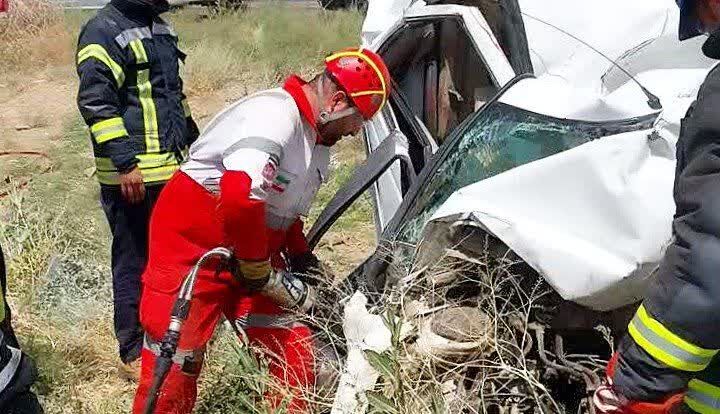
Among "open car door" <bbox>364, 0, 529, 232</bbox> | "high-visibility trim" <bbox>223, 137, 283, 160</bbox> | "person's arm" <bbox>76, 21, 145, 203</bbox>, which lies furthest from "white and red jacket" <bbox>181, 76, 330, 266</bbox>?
"person's arm" <bbox>76, 21, 145, 203</bbox>

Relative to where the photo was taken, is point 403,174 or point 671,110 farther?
point 403,174

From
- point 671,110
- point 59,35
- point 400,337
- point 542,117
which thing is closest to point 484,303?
point 400,337

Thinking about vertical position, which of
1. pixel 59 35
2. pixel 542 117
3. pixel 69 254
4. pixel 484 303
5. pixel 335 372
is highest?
pixel 542 117

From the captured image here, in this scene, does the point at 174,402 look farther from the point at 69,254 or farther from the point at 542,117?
the point at 69,254

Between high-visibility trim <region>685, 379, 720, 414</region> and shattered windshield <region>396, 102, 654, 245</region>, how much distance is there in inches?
29.3

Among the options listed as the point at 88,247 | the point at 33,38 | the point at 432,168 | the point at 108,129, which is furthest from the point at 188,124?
the point at 33,38

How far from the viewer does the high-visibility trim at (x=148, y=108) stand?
153 inches

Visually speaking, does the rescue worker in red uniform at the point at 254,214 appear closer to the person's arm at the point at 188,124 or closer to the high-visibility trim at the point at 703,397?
the person's arm at the point at 188,124

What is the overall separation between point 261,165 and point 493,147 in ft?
2.36

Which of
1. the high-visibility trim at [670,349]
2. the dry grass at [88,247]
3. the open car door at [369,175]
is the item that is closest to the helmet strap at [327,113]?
the open car door at [369,175]

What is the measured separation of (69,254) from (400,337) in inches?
115

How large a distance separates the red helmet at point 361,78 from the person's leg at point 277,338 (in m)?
0.79

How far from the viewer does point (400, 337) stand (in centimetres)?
257

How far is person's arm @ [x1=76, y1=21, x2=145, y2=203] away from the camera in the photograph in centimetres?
373
